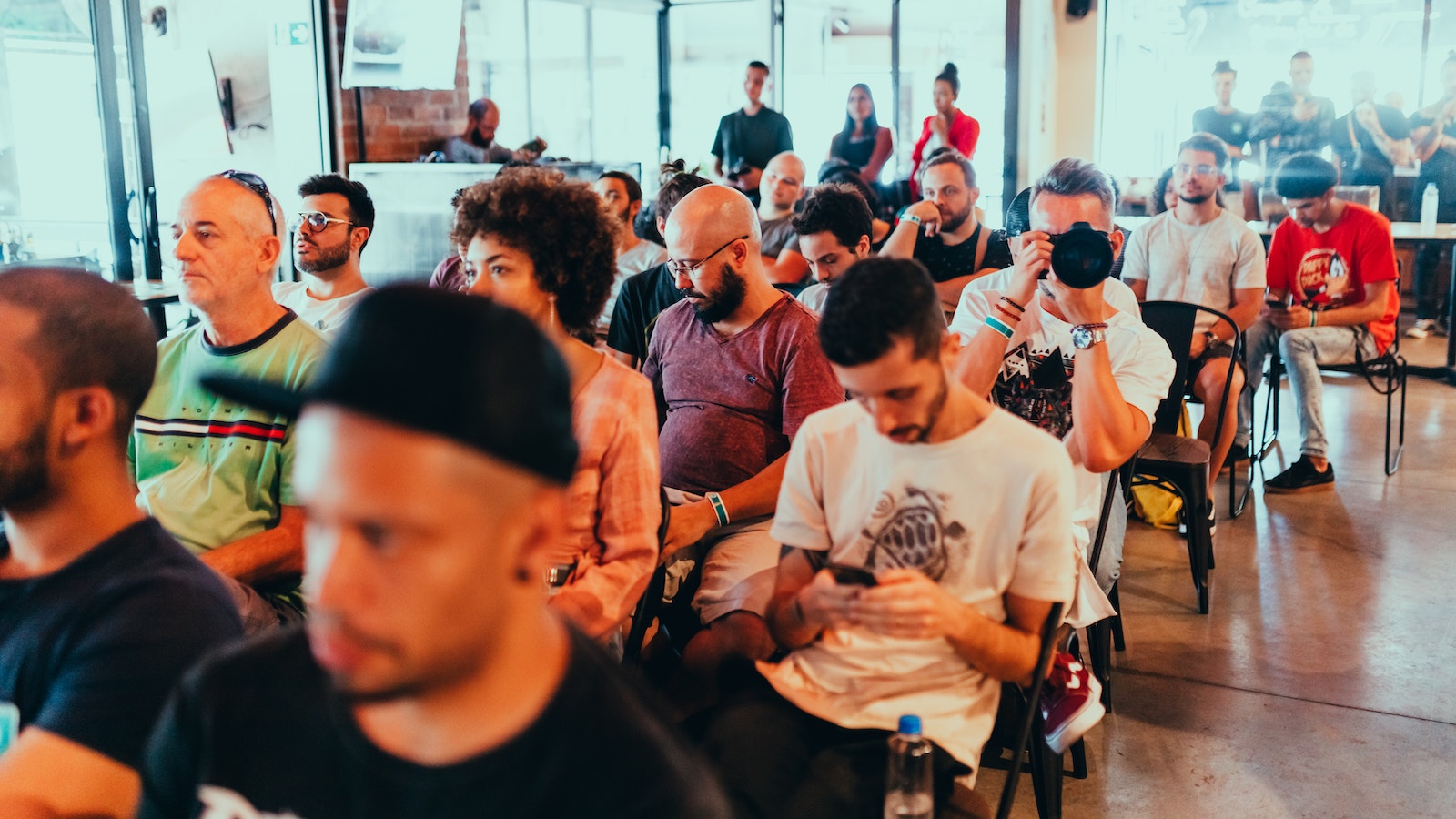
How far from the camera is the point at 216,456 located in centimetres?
222

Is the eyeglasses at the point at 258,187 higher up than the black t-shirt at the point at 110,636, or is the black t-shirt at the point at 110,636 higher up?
the eyeglasses at the point at 258,187

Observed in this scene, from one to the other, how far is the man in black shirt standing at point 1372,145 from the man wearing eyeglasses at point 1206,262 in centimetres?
586

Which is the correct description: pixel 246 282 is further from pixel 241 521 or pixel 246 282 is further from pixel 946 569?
pixel 946 569

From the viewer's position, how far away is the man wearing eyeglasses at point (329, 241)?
11.9 feet

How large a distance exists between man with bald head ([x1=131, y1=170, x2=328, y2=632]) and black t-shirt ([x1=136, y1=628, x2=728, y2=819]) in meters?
1.10

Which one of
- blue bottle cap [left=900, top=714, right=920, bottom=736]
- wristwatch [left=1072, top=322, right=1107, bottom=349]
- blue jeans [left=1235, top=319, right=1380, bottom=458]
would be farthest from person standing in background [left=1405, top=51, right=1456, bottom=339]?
blue bottle cap [left=900, top=714, right=920, bottom=736]

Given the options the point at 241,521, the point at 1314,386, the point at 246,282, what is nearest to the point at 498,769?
the point at 241,521

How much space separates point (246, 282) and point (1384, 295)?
4.58 meters

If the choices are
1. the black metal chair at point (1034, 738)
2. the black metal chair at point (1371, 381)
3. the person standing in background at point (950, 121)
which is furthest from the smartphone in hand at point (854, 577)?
the person standing in background at point (950, 121)

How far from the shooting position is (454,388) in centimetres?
78

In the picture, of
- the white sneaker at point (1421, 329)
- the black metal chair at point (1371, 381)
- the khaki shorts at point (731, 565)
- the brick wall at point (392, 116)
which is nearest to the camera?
the khaki shorts at point (731, 565)

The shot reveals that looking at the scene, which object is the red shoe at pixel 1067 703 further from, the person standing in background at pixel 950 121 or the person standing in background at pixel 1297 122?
the person standing in background at pixel 1297 122

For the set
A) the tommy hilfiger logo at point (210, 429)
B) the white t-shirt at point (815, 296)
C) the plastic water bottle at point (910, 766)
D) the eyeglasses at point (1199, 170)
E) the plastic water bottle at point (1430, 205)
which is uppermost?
the eyeglasses at point (1199, 170)

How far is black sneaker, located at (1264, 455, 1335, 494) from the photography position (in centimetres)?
500
